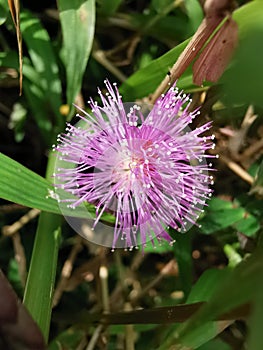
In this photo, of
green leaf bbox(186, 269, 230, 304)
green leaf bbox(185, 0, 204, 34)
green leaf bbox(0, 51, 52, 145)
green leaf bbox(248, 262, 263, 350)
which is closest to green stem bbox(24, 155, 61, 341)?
green leaf bbox(0, 51, 52, 145)

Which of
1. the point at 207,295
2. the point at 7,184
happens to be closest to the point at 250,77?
the point at 7,184

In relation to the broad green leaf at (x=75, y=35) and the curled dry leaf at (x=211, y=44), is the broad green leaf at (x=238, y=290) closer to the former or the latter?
the curled dry leaf at (x=211, y=44)

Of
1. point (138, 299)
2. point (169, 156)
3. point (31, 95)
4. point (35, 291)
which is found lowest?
point (138, 299)

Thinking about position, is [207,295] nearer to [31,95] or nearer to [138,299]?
[138,299]

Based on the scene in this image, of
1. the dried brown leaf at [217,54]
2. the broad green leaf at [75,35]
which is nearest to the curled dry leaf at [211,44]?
the dried brown leaf at [217,54]

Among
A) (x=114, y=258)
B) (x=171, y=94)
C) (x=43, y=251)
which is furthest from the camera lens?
(x=114, y=258)

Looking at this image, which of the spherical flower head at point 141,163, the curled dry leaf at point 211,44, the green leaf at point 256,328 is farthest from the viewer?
the spherical flower head at point 141,163

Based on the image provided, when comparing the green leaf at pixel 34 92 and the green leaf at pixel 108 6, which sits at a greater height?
the green leaf at pixel 108 6
